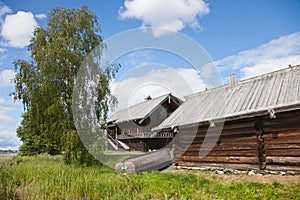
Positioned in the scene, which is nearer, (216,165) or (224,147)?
(224,147)

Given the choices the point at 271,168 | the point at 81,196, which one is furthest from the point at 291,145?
the point at 81,196

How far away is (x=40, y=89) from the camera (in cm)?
1248

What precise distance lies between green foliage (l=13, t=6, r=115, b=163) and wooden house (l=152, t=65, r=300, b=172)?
4690 mm

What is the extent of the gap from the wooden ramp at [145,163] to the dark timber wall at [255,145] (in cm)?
128

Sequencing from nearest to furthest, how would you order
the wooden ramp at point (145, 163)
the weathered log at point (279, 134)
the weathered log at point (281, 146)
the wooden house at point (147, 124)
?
the weathered log at point (281, 146)
the weathered log at point (279, 134)
the wooden ramp at point (145, 163)
the wooden house at point (147, 124)

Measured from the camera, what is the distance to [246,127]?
9180 mm

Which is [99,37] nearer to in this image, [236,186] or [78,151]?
[78,151]

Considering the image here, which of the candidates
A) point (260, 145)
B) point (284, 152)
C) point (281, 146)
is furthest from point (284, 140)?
point (260, 145)

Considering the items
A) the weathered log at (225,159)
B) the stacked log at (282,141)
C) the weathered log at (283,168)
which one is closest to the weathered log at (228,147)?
the weathered log at (225,159)

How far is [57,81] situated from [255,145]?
33.4 feet

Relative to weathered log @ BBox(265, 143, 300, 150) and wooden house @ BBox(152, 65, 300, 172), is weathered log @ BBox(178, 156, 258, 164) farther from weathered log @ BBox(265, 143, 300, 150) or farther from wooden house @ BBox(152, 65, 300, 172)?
weathered log @ BBox(265, 143, 300, 150)

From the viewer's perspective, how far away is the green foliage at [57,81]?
12.3 metres

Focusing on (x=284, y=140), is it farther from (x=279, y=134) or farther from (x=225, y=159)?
(x=225, y=159)

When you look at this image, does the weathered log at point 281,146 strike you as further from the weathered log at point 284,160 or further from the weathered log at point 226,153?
the weathered log at point 226,153
